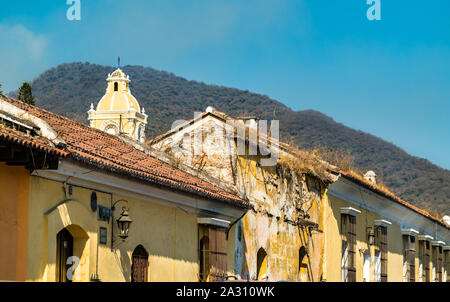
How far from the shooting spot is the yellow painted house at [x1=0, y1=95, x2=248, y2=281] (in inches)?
472

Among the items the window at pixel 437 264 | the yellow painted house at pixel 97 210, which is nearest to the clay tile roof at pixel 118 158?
the yellow painted house at pixel 97 210

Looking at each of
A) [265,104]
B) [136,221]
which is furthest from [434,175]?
[136,221]

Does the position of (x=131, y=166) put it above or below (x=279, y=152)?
below

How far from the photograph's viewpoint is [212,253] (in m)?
17.9

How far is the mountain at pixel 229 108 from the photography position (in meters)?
91.6

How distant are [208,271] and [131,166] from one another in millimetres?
4058

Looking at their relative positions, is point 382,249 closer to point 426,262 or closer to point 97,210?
point 426,262

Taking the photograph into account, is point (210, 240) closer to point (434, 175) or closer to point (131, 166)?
point (131, 166)

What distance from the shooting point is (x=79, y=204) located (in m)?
13.2

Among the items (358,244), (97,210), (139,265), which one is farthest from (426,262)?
(97,210)

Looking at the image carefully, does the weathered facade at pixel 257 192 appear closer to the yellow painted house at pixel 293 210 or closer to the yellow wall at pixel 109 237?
the yellow painted house at pixel 293 210

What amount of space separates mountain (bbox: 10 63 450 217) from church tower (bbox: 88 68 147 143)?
1823 centimetres

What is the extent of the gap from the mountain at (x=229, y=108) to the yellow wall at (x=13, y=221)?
72249mm
